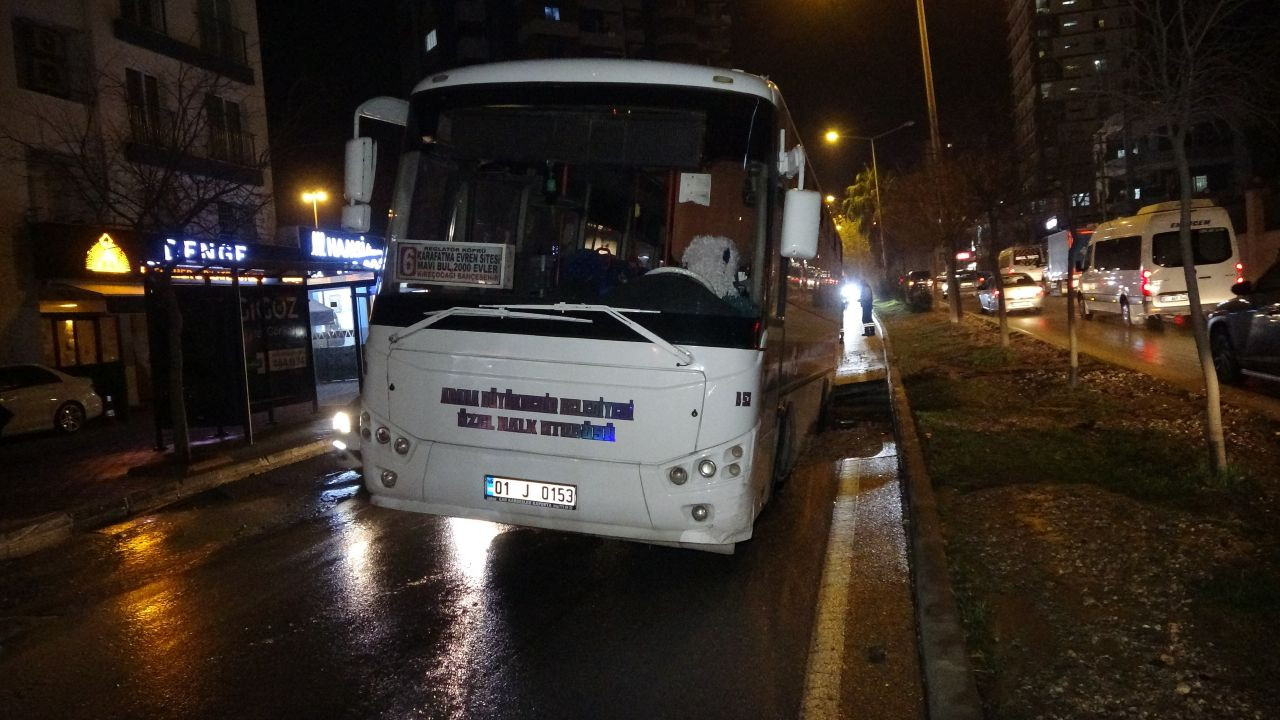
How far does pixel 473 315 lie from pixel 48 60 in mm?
17317

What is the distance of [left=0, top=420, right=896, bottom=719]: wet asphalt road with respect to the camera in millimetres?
4254

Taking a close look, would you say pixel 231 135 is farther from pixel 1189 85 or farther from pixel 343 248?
pixel 1189 85

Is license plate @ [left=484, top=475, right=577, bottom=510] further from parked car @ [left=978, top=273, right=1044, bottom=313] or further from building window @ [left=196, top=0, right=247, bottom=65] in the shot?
parked car @ [left=978, top=273, right=1044, bottom=313]

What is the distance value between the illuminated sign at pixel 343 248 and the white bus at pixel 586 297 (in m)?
17.4

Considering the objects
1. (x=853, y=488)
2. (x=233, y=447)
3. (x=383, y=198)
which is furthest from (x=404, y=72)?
(x=853, y=488)

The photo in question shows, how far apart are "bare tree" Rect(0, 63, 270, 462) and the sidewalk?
2.03ft

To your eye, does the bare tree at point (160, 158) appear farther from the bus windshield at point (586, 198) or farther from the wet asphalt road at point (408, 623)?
the bus windshield at point (586, 198)

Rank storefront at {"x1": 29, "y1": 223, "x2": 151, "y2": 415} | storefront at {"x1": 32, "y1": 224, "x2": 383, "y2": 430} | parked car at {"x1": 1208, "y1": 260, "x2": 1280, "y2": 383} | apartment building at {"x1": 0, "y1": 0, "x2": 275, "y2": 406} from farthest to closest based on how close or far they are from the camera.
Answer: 1. storefront at {"x1": 29, "y1": 223, "x2": 151, "y2": 415}
2. apartment building at {"x1": 0, "y1": 0, "x2": 275, "y2": 406}
3. storefront at {"x1": 32, "y1": 224, "x2": 383, "y2": 430}
4. parked car at {"x1": 1208, "y1": 260, "x2": 1280, "y2": 383}

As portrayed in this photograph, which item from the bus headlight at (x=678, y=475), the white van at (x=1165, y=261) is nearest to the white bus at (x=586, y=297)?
the bus headlight at (x=678, y=475)

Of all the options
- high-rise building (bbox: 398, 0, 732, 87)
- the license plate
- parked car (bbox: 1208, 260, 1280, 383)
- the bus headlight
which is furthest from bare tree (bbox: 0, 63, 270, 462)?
high-rise building (bbox: 398, 0, 732, 87)

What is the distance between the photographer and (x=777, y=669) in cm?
452

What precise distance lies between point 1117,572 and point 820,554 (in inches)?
78.2

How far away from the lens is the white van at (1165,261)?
1930 centimetres

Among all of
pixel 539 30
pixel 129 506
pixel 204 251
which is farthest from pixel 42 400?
pixel 539 30
